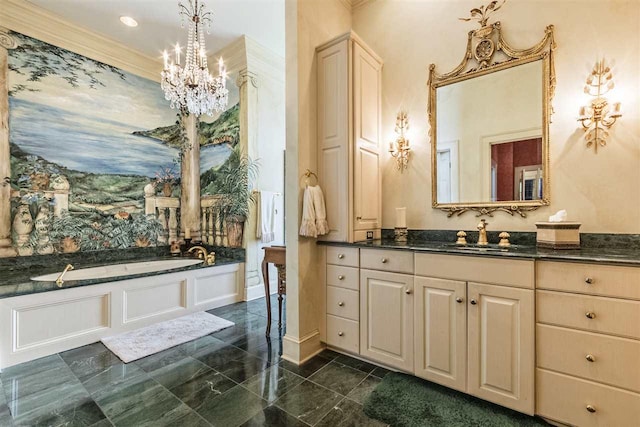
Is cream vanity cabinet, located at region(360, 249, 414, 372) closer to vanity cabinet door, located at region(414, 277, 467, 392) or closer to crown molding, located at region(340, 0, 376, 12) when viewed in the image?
vanity cabinet door, located at region(414, 277, 467, 392)

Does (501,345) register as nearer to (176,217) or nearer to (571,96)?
(571,96)

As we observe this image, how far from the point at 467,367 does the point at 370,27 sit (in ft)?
10.6

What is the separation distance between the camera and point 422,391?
185cm

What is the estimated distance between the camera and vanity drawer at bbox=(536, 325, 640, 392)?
4.44ft

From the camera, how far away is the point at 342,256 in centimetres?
231

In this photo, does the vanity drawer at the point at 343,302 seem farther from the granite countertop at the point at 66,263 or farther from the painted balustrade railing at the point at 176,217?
the painted balustrade railing at the point at 176,217

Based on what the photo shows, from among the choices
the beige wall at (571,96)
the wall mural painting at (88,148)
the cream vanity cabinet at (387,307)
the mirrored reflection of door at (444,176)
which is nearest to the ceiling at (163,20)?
the wall mural painting at (88,148)

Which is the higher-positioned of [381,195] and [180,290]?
[381,195]

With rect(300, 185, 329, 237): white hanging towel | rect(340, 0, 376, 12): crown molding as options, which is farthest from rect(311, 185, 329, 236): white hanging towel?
rect(340, 0, 376, 12): crown molding

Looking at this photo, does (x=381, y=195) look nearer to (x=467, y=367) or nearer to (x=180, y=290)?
(x=467, y=367)

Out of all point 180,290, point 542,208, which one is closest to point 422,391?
point 542,208

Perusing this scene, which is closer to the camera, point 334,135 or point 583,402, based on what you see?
point 583,402

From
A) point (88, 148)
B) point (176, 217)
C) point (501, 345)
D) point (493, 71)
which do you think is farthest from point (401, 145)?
point (88, 148)

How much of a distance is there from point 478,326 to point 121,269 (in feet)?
13.8
